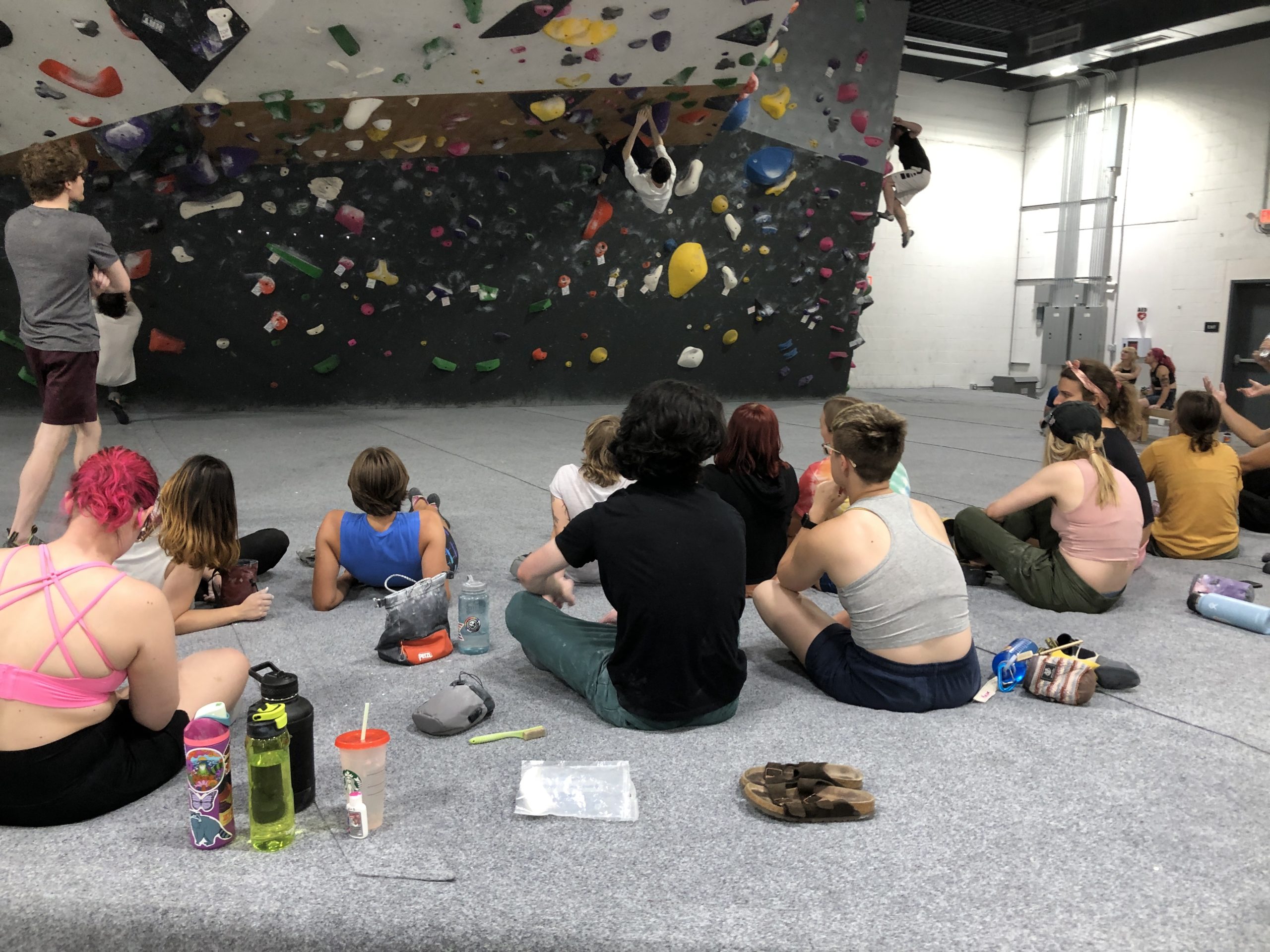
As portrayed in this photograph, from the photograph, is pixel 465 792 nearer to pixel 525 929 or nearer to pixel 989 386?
pixel 525 929

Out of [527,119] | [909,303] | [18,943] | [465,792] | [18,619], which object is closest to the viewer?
[18,943]

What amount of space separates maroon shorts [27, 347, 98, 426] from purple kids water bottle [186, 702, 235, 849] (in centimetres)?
257

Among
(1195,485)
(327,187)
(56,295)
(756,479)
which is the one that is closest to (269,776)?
(756,479)

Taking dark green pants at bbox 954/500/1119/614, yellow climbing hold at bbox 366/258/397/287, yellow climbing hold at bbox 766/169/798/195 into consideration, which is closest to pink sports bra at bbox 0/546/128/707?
dark green pants at bbox 954/500/1119/614

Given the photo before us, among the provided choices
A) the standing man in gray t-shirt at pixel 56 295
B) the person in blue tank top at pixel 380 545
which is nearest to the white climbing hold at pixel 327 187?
the standing man in gray t-shirt at pixel 56 295

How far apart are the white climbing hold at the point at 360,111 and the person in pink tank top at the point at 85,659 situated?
22.0ft

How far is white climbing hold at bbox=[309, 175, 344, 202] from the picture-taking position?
352 inches

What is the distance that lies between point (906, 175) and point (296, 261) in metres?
6.55

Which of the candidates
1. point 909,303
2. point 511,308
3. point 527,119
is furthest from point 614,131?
point 909,303

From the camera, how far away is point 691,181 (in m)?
10.1

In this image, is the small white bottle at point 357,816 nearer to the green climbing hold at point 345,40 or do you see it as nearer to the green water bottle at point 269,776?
the green water bottle at point 269,776

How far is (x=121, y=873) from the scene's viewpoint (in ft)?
6.11

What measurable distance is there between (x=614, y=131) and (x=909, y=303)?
7292 mm

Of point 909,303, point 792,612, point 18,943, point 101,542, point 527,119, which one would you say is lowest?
point 18,943
